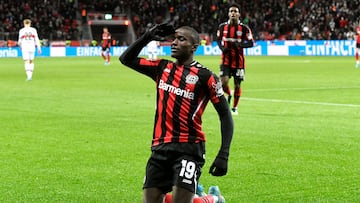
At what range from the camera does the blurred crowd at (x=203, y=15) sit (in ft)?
203

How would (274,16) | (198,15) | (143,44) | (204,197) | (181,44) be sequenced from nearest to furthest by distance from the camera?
(181,44) → (143,44) → (204,197) → (274,16) → (198,15)

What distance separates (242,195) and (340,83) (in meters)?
18.5

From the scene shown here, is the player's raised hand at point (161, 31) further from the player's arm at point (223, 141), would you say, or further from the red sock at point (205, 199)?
the red sock at point (205, 199)

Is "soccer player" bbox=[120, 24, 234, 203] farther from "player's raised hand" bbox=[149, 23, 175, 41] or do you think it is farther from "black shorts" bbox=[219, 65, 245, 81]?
"black shorts" bbox=[219, 65, 245, 81]

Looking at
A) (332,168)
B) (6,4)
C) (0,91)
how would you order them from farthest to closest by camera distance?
(6,4), (0,91), (332,168)

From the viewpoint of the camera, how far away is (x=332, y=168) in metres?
9.97

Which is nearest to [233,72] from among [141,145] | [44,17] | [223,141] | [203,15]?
[141,145]

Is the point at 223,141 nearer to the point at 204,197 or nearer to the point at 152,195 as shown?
Answer: the point at 152,195

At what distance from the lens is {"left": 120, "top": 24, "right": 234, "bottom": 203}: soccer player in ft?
20.7

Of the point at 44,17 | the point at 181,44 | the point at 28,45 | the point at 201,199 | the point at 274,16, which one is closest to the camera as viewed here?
the point at 181,44

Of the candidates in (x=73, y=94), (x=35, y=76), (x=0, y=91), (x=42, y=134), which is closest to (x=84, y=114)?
(x=42, y=134)

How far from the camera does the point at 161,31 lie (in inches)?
259

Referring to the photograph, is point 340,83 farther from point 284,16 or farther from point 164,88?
point 284,16

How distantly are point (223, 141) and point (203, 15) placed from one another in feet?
205
